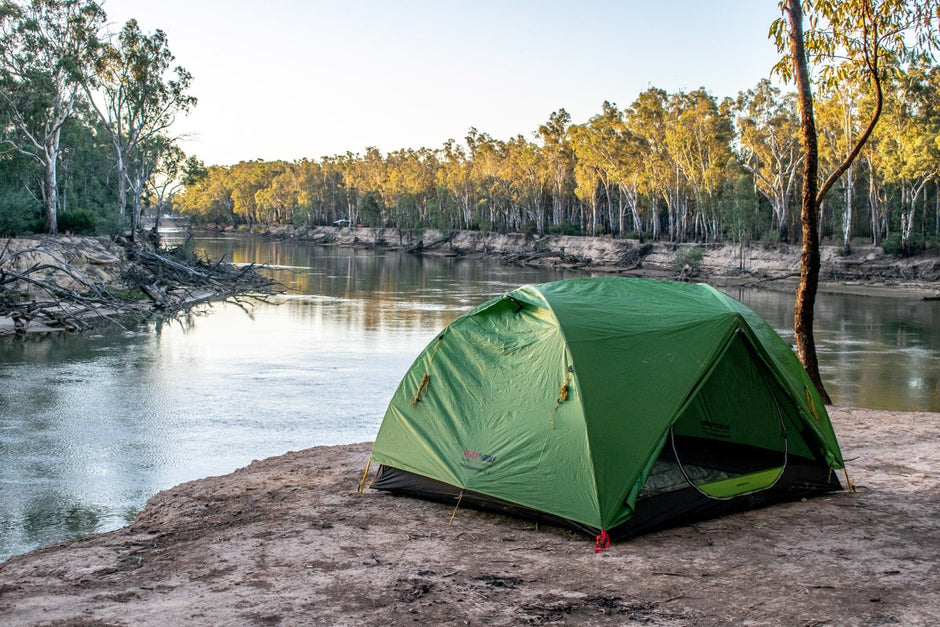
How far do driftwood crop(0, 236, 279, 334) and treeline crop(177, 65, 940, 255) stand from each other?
19442 mm

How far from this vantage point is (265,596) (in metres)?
4.63

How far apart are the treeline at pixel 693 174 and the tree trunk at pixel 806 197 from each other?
5261 millimetres

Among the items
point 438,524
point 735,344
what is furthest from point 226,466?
point 735,344

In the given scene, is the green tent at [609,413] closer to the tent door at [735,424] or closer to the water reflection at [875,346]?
the tent door at [735,424]

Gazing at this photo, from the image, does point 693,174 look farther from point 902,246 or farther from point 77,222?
point 77,222

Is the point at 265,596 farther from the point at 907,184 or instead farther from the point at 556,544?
the point at 907,184

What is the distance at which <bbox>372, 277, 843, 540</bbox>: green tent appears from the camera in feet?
19.4

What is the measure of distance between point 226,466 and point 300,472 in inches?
66.6

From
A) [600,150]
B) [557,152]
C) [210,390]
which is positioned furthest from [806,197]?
[557,152]

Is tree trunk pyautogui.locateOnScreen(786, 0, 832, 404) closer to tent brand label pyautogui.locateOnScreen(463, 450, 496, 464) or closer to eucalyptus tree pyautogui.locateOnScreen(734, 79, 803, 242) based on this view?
tent brand label pyautogui.locateOnScreen(463, 450, 496, 464)

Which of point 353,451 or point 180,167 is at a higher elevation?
point 180,167

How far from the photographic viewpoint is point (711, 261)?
4916 cm

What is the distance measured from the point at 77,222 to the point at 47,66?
6.38 m

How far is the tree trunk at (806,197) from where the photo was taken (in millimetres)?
10445
